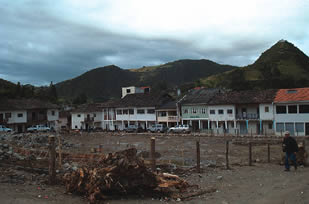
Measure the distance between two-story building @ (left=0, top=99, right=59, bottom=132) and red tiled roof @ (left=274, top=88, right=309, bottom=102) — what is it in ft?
126

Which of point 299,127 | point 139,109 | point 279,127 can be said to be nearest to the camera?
point 299,127

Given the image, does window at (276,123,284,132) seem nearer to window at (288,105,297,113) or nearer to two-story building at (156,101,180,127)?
window at (288,105,297,113)

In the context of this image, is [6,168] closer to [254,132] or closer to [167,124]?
[254,132]

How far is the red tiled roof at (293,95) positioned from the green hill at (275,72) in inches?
1705

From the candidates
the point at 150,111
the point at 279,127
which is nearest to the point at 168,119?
the point at 150,111

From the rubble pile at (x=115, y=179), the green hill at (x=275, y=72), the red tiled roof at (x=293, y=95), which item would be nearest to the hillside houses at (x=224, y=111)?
the red tiled roof at (x=293, y=95)

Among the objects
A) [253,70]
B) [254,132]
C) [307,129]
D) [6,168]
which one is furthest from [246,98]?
[253,70]

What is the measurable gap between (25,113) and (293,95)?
4894 cm

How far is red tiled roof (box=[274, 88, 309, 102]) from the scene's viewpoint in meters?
38.7

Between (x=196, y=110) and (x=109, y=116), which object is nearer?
(x=196, y=110)

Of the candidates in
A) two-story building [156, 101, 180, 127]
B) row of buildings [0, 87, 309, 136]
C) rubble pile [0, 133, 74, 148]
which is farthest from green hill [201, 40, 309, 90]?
rubble pile [0, 133, 74, 148]

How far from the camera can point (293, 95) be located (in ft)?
132

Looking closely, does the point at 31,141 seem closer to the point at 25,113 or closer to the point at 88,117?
the point at 25,113

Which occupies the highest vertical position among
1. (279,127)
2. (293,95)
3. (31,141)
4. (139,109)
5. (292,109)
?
(293,95)
